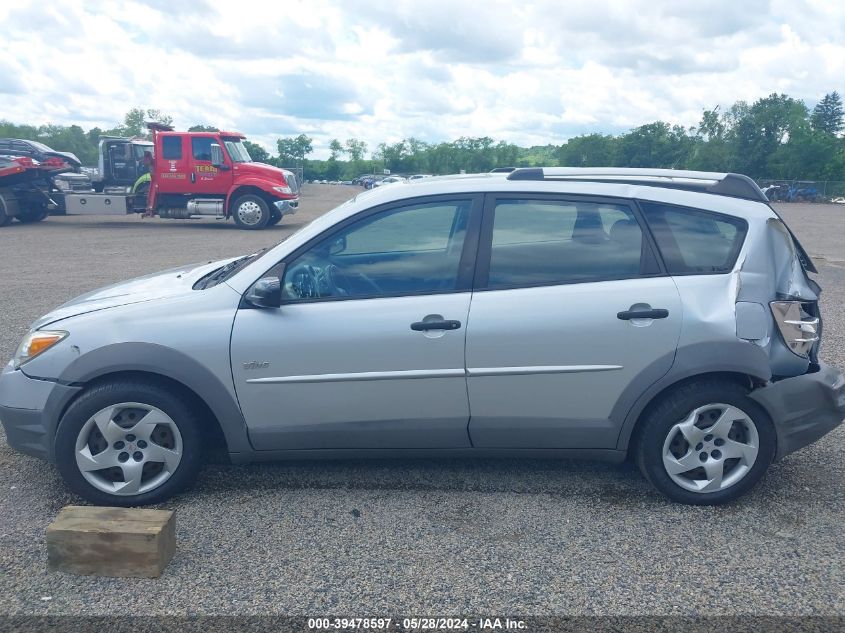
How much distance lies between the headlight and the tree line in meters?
13.9

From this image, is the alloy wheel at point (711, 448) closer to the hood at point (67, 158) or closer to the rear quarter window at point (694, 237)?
the rear quarter window at point (694, 237)

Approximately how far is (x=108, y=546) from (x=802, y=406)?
338 cm

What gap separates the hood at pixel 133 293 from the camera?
13.3 ft

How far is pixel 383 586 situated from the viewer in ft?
10.3

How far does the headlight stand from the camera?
151 inches

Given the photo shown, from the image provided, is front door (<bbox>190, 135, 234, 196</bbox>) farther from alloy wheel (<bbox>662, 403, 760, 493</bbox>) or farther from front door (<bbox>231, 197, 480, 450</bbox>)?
alloy wheel (<bbox>662, 403, 760, 493</bbox>)

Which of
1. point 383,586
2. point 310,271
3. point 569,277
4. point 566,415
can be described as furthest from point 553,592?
point 310,271

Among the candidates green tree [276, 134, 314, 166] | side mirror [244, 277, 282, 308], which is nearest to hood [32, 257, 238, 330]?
side mirror [244, 277, 282, 308]

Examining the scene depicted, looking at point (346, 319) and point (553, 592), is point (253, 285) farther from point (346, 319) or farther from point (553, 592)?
point (553, 592)

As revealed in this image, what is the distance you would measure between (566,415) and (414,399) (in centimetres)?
78

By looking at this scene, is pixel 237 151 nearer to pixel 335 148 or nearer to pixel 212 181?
pixel 212 181

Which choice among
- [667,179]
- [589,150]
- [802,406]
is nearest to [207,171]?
[589,150]

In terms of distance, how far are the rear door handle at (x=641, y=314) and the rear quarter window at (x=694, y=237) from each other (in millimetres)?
259

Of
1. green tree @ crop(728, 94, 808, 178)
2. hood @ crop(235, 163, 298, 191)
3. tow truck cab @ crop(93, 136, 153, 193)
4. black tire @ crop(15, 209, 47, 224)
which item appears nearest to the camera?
hood @ crop(235, 163, 298, 191)
